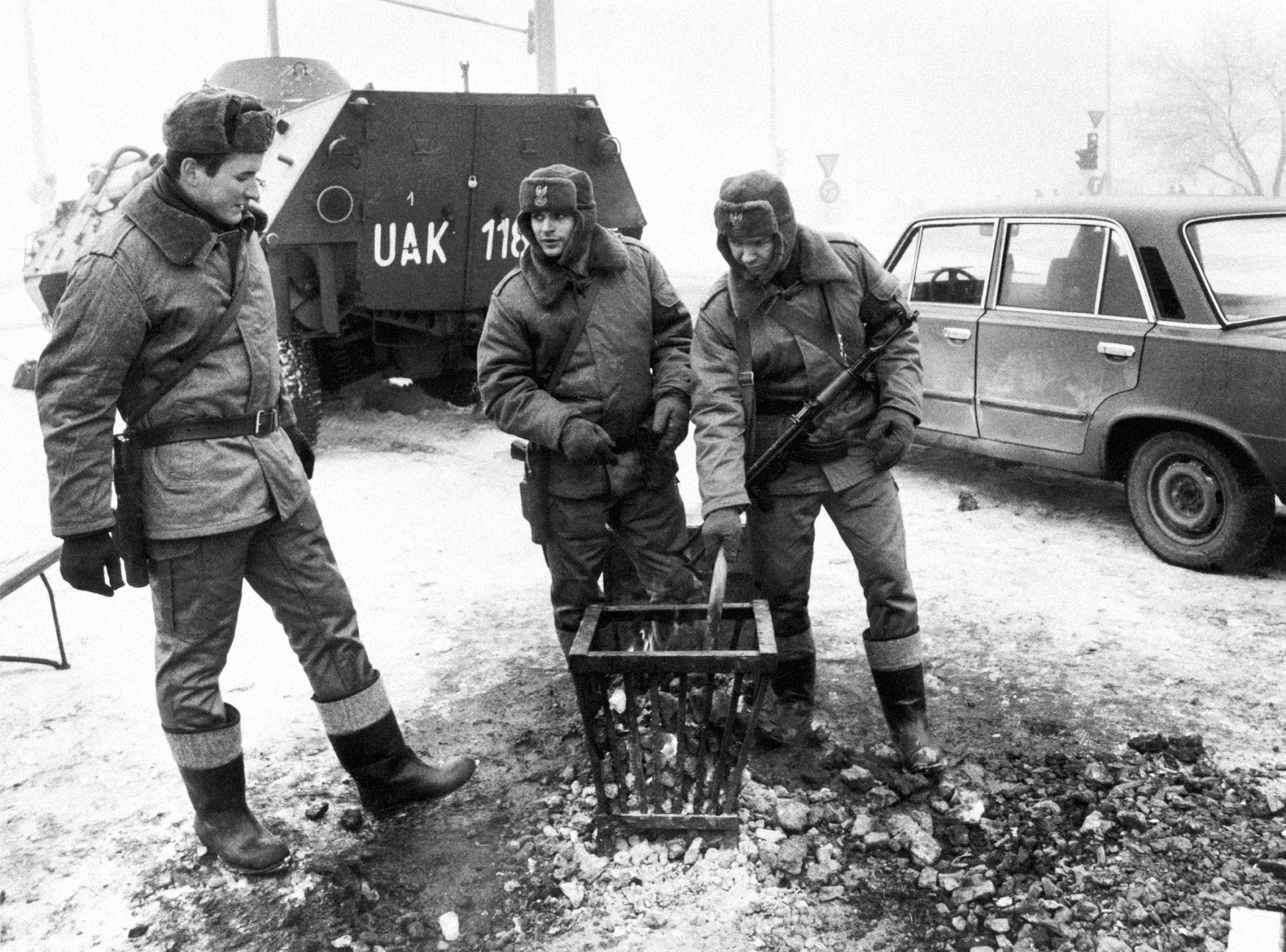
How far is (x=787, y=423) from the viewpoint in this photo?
3.83 metres

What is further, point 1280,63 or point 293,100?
point 1280,63

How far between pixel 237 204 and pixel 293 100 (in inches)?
357

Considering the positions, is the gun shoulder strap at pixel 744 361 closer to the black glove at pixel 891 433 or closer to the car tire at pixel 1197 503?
the black glove at pixel 891 433

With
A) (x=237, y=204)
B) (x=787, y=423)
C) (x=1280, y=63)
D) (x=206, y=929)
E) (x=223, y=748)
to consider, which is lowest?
(x=206, y=929)

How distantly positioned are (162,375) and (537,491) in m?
1.25

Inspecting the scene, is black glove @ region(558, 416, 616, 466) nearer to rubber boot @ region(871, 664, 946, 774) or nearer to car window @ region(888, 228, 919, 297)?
rubber boot @ region(871, 664, 946, 774)

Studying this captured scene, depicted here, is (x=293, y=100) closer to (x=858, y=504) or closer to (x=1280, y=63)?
(x=858, y=504)

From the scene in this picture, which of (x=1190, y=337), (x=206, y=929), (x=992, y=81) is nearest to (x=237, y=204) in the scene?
(x=206, y=929)

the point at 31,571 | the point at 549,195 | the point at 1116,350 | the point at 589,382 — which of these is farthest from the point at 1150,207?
the point at 31,571

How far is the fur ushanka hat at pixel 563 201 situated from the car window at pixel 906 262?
11.8ft

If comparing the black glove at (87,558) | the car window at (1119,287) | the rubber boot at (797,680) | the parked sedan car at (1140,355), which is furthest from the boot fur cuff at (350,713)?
the car window at (1119,287)

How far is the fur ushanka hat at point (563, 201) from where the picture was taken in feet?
12.3

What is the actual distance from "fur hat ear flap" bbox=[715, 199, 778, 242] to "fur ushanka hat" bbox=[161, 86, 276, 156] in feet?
4.02

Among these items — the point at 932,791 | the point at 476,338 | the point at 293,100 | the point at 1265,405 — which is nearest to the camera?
the point at 932,791
